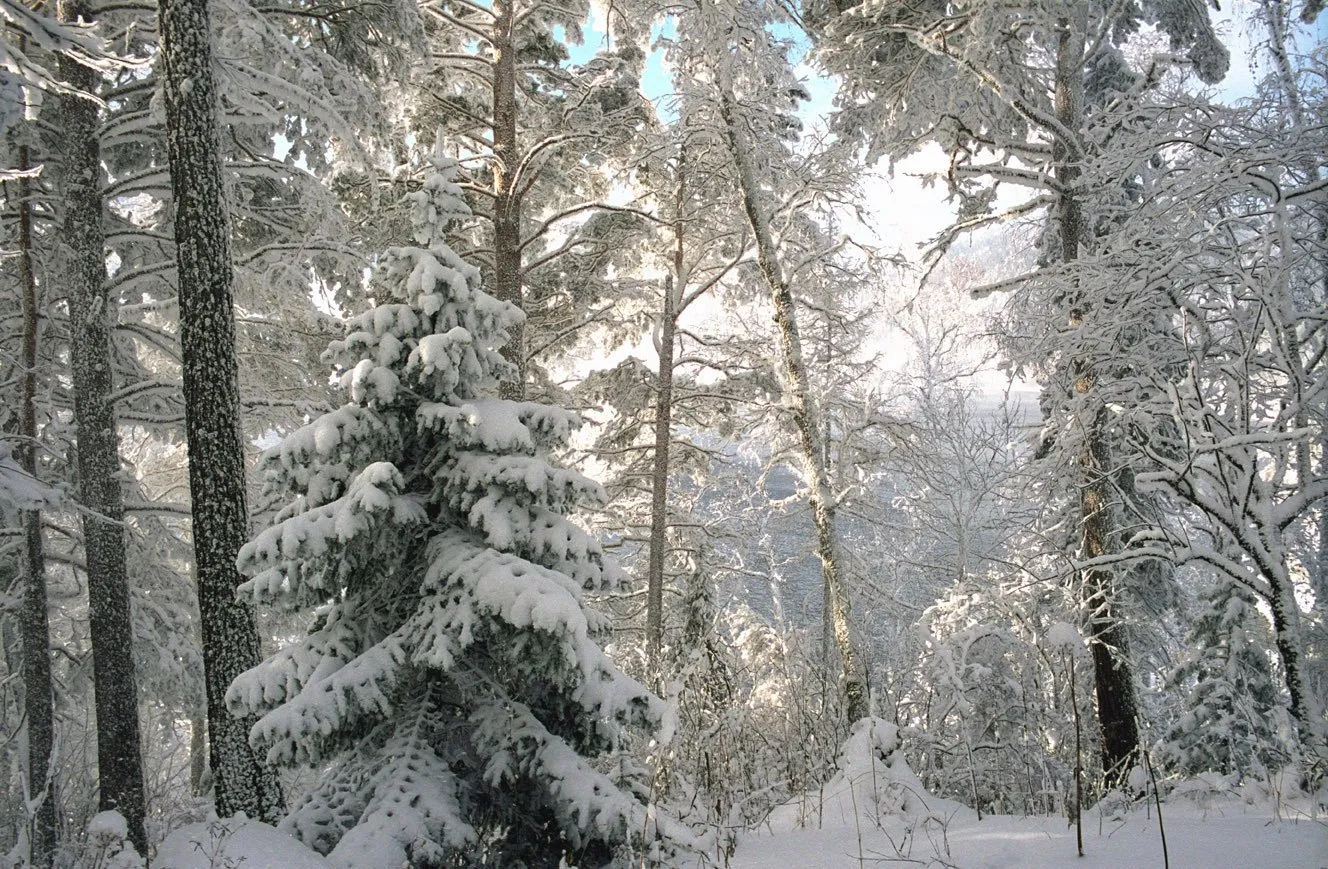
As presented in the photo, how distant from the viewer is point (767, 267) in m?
9.52

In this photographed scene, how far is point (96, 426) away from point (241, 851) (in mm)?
6645

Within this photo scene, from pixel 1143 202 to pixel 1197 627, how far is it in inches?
260

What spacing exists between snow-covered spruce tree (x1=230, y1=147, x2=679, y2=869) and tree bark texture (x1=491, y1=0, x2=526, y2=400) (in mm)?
5767

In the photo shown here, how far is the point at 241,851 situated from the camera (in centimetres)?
342

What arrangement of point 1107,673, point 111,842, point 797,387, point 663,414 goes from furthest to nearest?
point 663,414 → point 797,387 → point 1107,673 → point 111,842

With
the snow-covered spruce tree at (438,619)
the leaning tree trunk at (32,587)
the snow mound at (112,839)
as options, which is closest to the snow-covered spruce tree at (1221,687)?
the snow-covered spruce tree at (438,619)

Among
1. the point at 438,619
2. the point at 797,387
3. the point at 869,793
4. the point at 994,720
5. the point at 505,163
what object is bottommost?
the point at 869,793

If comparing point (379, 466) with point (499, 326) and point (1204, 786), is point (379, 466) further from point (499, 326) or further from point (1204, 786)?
point (1204, 786)

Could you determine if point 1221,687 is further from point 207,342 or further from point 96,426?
point 96,426

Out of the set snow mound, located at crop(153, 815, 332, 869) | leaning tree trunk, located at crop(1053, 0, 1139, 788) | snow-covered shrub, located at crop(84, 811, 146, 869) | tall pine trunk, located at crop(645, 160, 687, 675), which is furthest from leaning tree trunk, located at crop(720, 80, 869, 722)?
snow-covered shrub, located at crop(84, 811, 146, 869)

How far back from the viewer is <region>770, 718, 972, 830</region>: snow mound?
469 cm

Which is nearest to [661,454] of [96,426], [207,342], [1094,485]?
[1094,485]

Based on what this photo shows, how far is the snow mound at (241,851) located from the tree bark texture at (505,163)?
698 cm

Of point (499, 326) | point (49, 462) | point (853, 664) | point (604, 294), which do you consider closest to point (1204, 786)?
point (853, 664)
